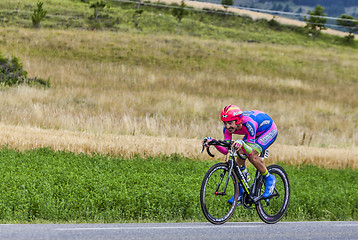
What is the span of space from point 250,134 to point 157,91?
109 ft

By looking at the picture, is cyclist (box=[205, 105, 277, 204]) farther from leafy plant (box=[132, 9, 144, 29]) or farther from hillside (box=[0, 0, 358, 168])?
leafy plant (box=[132, 9, 144, 29])

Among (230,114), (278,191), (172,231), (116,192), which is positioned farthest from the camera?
(116,192)

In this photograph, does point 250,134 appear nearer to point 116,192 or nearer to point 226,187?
point 226,187

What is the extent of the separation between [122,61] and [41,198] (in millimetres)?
42442

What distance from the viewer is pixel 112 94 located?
123 feet

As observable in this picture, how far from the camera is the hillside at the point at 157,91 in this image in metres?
21.1

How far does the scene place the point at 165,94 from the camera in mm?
39719

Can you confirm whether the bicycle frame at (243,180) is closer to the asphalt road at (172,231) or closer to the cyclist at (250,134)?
the cyclist at (250,134)

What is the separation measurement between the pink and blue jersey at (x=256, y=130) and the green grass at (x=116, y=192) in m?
2.23

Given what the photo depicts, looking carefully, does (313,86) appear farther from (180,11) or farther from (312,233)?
(312,233)

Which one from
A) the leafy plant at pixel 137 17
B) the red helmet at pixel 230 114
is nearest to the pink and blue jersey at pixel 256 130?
the red helmet at pixel 230 114

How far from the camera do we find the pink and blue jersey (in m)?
8.60

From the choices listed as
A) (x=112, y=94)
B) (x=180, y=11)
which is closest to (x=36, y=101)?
(x=112, y=94)

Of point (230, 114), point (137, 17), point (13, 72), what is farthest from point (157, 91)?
point (137, 17)
